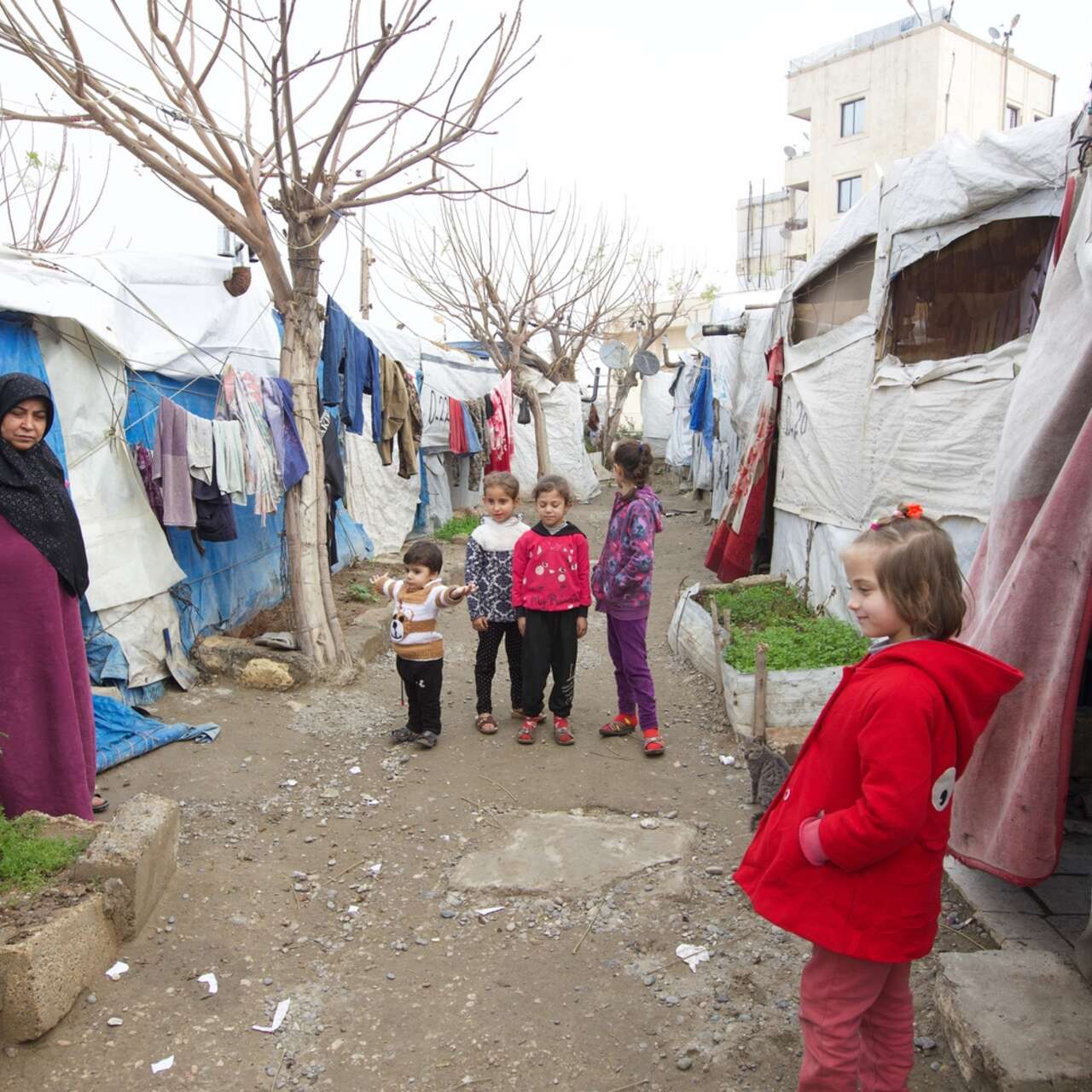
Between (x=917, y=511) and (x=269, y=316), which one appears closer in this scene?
(x=917, y=511)

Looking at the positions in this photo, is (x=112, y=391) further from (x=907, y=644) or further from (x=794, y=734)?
(x=907, y=644)

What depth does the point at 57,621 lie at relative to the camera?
11.3ft

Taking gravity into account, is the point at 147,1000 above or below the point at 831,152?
below

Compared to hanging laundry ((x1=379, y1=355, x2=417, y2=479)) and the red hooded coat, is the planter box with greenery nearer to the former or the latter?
the red hooded coat

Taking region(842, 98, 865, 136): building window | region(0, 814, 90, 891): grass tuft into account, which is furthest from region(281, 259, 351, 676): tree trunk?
region(842, 98, 865, 136): building window

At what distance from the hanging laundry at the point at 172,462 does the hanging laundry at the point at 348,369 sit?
2059 millimetres

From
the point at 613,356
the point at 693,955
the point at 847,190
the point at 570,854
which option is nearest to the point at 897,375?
the point at 570,854

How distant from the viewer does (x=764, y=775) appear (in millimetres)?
4086

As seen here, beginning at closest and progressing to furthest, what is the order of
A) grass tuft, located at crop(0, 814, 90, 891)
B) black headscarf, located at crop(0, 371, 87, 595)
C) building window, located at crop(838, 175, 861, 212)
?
grass tuft, located at crop(0, 814, 90, 891) < black headscarf, located at crop(0, 371, 87, 595) < building window, located at crop(838, 175, 861, 212)

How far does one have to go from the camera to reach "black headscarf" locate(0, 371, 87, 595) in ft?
10.8

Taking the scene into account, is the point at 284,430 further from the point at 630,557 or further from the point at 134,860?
the point at 134,860

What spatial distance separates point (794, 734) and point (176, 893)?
10.2 ft

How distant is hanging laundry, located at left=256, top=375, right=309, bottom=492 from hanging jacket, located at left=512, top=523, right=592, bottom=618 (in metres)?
1.97

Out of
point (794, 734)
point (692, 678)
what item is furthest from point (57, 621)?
point (692, 678)
